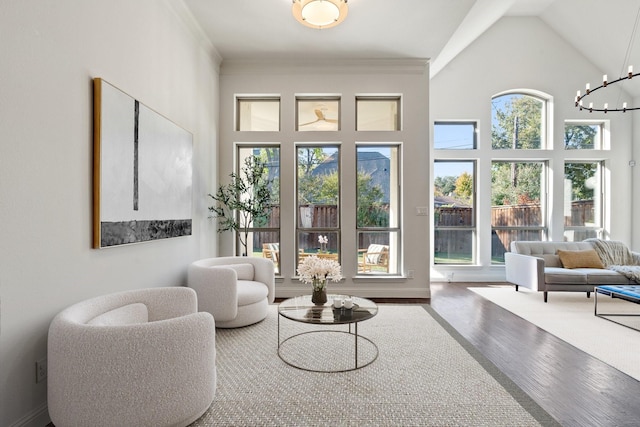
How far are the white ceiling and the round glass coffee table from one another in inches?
124

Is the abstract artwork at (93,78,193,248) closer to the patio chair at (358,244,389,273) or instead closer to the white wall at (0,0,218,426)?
the white wall at (0,0,218,426)

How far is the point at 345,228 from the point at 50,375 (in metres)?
3.65

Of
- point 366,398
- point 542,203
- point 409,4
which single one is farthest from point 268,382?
point 542,203

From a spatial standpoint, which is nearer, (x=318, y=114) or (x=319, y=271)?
(x=319, y=271)

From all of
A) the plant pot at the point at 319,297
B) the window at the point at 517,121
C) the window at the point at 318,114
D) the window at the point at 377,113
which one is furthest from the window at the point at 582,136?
the plant pot at the point at 319,297

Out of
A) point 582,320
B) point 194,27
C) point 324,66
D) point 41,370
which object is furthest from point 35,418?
point 582,320

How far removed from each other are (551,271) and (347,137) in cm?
344

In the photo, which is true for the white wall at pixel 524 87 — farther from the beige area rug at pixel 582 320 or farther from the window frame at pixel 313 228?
the window frame at pixel 313 228

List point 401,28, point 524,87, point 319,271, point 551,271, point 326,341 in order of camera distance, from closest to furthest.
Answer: point 319,271 → point 326,341 → point 401,28 → point 551,271 → point 524,87

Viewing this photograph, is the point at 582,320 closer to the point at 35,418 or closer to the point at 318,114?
the point at 318,114

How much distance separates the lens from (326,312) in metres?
2.61

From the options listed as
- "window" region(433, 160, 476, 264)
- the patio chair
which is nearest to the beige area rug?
"window" region(433, 160, 476, 264)

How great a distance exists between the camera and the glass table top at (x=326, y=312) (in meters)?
2.41

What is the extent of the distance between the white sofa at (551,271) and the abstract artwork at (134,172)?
4680mm
